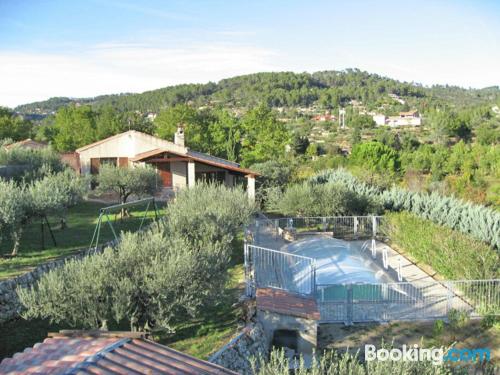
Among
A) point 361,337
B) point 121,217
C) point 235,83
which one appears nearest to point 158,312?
point 361,337

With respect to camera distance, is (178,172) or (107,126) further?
(107,126)

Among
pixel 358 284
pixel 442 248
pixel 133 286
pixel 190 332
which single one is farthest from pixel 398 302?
pixel 133 286

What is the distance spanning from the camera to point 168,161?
27844 millimetres

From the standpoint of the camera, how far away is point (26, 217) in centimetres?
1445

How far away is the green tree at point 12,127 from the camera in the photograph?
49.0 m

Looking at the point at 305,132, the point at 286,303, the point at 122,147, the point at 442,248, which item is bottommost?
the point at 286,303

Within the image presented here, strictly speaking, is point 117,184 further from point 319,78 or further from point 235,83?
point 319,78

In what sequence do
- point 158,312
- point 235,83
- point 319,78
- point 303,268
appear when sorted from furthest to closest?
point 319,78, point 235,83, point 303,268, point 158,312

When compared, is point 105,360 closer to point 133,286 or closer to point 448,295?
point 133,286

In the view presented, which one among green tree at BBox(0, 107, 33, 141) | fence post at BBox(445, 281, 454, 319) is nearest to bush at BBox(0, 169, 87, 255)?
fence post at BBox(445, 281, 454, 319)

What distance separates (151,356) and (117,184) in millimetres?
16368

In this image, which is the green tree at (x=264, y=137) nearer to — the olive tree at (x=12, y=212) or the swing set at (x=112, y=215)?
the swing set at (x=112, y=215)

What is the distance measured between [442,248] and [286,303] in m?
6.82

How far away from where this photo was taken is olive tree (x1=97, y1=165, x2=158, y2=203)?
21.4 metres
